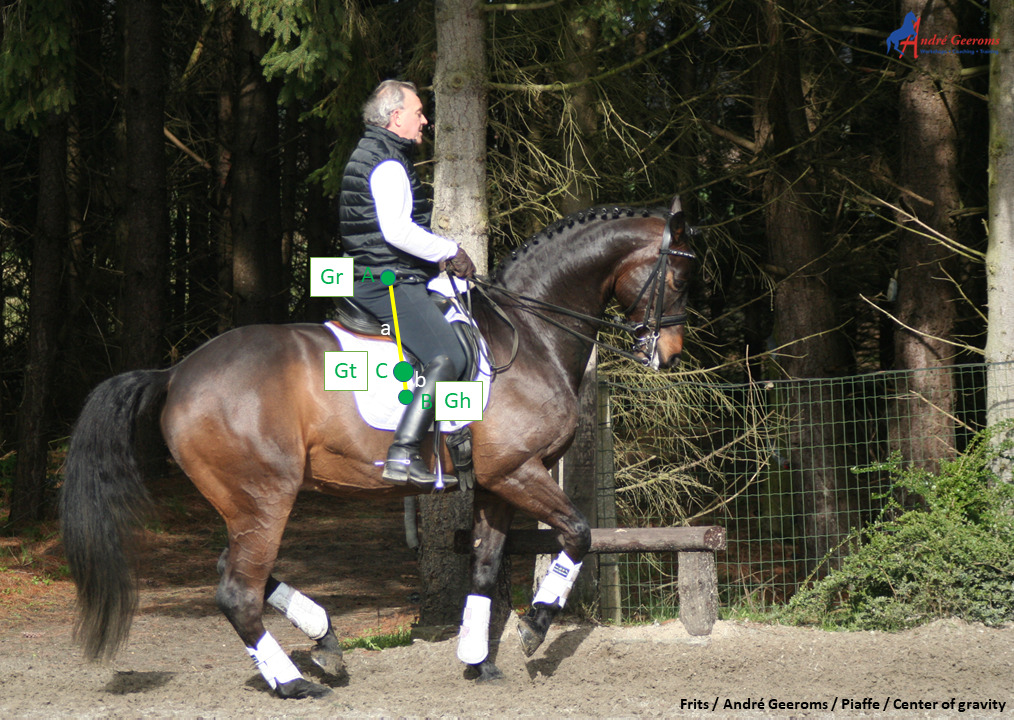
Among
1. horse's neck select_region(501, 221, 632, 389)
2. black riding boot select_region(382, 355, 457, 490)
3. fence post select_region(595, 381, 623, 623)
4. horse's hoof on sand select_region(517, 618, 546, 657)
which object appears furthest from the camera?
fence post select_region(595, 381, 623, 623)

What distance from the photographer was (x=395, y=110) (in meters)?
5.38

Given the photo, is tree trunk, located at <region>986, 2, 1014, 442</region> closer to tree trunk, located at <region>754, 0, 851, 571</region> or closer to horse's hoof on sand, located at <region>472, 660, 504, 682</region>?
tree trunk, located at <region>754, 0, 851, 571</region>

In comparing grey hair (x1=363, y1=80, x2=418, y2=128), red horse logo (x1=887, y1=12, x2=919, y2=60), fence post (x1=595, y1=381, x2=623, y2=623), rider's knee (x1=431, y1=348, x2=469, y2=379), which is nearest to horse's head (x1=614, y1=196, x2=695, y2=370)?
rider's knee (x1=431, y1=348, x2=469, y2=379)

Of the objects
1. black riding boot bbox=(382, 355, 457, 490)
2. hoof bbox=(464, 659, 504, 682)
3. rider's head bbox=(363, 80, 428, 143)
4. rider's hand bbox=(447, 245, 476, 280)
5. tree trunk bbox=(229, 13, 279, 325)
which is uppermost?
tree trunk bbox=(229, 13, 279, 325)

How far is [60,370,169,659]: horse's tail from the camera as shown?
5.11 m

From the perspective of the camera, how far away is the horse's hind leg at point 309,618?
217 inches

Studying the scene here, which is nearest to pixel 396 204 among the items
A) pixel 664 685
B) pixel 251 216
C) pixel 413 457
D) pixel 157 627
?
pixel 413 457

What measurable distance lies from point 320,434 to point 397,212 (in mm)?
1243

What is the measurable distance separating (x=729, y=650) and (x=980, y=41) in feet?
21.7

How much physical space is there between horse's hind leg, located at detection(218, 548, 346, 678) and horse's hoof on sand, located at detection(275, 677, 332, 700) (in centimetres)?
24

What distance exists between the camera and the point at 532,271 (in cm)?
572

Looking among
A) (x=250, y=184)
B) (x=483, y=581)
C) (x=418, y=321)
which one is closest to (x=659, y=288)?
(x=418, y=321)

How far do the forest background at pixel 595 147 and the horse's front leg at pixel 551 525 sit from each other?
1.98m

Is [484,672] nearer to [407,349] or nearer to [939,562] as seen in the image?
[407,349]
